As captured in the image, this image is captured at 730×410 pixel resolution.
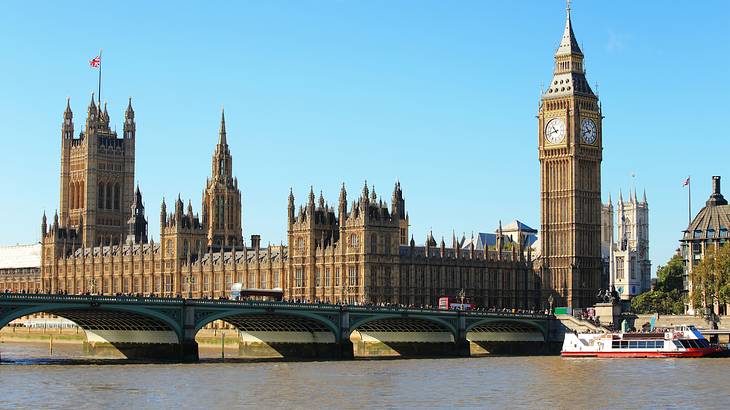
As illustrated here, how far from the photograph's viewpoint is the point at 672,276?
185 meters

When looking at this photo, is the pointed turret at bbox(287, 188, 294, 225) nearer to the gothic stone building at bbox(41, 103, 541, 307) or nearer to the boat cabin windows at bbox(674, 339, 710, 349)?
the gothic stone building at bbox(41, 103, 541, 307)

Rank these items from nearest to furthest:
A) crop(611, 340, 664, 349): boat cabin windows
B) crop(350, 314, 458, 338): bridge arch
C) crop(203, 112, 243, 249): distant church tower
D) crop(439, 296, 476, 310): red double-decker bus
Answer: crop(611, 340, 664, 349): boat cabin windows < crop(350, 314, 458, 338): bridge arch < crop(439, 296, 476, 310): red double-decker bus < crop(203, 112, 243, 249): distant church tower

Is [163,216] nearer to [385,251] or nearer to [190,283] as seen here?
[190,283]

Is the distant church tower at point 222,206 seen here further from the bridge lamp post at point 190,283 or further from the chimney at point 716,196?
the chimney at point 716,196

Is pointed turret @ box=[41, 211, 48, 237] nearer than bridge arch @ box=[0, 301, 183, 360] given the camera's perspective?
No

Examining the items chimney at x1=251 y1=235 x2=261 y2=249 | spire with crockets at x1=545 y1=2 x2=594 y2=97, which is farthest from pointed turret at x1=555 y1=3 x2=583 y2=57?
chimney at x1=251 y1=235 x2=261 y2=249

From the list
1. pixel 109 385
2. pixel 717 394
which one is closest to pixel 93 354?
pixel 109 385

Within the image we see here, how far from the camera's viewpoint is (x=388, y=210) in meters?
148

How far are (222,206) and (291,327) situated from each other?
66.9 m

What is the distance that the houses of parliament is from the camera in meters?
147

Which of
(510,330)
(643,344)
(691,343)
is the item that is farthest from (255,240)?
(691,343)

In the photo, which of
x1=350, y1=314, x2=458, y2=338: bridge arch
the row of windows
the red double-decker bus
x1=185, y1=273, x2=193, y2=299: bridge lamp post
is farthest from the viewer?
x1=185, y1=273, x2=193, y2=299: bridge lamp post

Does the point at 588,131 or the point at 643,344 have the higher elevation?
the point at 588,131

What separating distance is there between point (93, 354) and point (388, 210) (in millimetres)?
42563
